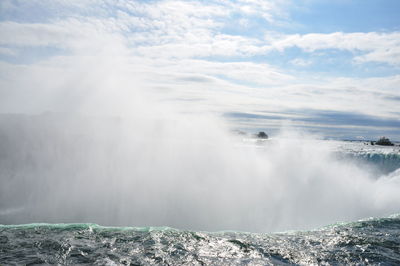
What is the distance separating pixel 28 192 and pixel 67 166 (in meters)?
4.88

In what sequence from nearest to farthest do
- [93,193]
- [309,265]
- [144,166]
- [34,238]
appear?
[309,265]
[34,238]
[93,193]
[144,166]

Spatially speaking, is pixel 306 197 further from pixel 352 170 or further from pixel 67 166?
pixel 67 166

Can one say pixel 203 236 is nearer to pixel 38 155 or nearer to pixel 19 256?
pixel 19 256

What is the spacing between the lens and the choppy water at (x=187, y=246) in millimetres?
8102

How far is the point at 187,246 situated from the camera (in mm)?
9180

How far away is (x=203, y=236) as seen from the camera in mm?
10109

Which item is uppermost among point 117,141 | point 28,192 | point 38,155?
point 117,141

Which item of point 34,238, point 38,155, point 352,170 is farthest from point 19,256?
point 352,170

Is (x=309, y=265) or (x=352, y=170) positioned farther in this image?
(x=352, y=170)

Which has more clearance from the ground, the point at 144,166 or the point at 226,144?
the point at 226,144

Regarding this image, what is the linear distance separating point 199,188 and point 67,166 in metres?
14.2

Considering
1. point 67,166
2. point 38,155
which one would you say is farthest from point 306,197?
point 38,155

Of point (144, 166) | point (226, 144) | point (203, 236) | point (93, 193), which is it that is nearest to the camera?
point (203, 236)

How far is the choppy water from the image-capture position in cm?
810
